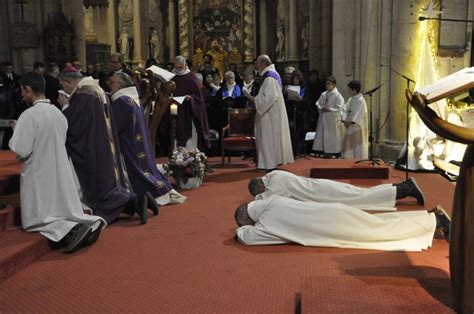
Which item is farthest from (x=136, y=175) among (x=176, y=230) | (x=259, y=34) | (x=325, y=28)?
(x=259, y=34)

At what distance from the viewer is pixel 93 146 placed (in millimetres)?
5281

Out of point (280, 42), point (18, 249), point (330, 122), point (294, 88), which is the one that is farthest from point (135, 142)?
point (280, 42)

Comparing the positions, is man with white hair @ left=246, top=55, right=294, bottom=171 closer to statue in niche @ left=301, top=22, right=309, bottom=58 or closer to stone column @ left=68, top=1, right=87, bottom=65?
stone column @ left=68, top=1, right=87, bottom=65

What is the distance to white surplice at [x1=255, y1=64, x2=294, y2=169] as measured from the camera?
8578 mm

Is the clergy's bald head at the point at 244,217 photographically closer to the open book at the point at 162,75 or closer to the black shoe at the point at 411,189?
the black shoe at the point at 411,189

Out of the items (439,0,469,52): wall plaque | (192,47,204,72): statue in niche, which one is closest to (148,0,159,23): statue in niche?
(192,47,204,72): statue in niche

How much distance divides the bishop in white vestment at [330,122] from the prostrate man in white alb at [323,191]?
532 cm

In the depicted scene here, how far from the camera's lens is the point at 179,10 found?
73.1 feet

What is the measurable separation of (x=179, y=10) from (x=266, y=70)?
1470cm

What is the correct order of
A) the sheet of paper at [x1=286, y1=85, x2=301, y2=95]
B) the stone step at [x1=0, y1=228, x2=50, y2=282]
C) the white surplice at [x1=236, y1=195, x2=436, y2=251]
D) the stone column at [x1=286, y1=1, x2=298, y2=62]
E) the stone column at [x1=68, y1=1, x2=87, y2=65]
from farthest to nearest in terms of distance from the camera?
the stone column at [x1=286, y1=1, x2=298, y2=62]
the stone column at [x1=68, y1=1, x2=87, y2=65]
the sheet of paper at [x1=286, y1=85, x2=301, y2=95]
the white surplice at [x1=236, y1=195, x2=436, y2=251]
the stone step at [x1=0, y1=228, x2=50, y2=282]

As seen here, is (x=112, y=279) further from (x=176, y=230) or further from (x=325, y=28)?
(x=325, y=28)

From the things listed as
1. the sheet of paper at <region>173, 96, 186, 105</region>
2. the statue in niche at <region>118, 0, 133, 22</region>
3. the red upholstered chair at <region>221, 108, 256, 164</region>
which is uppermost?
the statue in niche at <region>118, 0, 133, 22</region>

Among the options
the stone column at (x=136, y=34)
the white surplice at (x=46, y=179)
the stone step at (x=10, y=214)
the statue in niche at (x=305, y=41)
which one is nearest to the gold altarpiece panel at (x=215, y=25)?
the stone column at (x=136, y=34)

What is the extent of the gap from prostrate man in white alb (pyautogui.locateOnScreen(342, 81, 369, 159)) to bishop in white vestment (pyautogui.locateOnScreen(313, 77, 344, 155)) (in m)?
0.48
